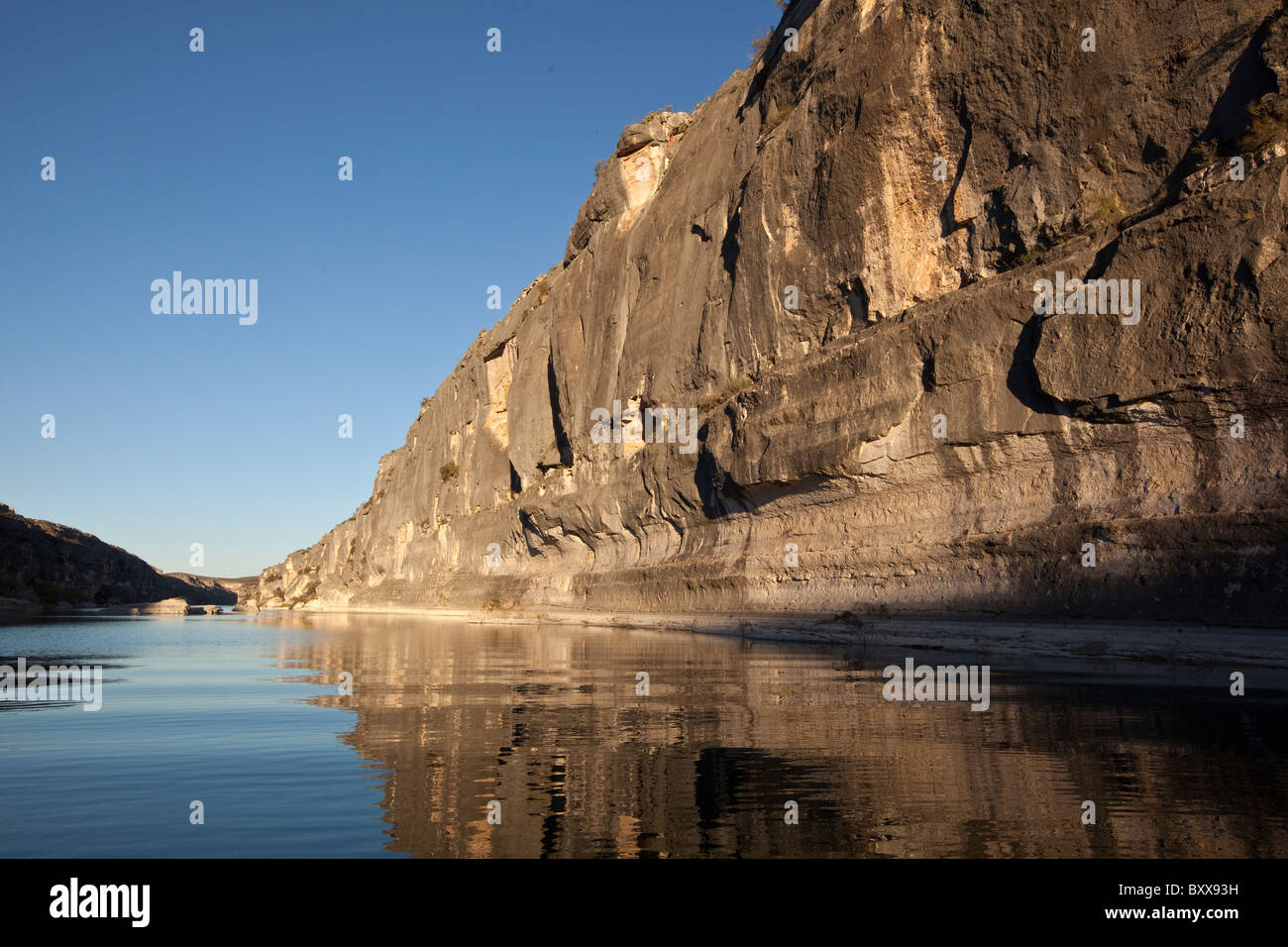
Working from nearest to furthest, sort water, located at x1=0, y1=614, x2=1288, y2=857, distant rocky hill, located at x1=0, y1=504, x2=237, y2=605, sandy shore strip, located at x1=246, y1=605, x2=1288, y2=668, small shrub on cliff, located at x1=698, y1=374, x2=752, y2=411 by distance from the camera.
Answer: water, located at x1=0, y1=614, x2=1288, y2=857 < sandy shore strip, located at x1=246, y1=605, x2=1288, y2=668 < small shrub on cliff, located at x1=698, y1=374, x2=752, y2=411 < distant rocky hill, located at x1=0, y1=504, x2=237, y2=605

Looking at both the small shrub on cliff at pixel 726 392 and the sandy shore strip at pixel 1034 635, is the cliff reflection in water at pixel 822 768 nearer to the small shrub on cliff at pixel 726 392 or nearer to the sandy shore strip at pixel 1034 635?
the sandy shore strip at pixel 1034 635

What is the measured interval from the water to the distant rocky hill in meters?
82.5

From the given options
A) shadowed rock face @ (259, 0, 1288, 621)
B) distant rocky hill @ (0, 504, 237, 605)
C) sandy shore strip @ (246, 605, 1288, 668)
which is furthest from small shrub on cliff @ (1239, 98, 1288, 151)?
distant rocky hill @ (0, 504, 237, 605)

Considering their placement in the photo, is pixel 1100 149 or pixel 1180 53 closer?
pixel 1180 53

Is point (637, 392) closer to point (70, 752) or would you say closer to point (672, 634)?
point (672, 634)

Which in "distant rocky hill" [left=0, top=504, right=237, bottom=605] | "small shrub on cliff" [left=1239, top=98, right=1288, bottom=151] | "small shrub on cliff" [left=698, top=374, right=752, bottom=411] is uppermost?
"small shrub on cliff" [left=1239, top=98, right=1288, bottom=151]

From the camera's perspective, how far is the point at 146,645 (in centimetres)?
2919

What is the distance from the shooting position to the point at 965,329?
2425 cm

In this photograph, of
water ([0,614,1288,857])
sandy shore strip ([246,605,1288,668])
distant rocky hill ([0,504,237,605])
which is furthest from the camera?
distant rocky hill ([0,504,237,605])

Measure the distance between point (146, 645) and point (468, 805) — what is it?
1076 inches

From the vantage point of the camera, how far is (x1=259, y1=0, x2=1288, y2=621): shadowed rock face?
1788cm

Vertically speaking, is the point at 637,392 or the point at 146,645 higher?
the point at 637,392

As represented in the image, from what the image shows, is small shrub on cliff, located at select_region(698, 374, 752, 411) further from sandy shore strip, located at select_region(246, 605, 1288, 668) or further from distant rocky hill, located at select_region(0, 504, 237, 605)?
distant rocky hill, located at select_region(0, 504, 237, 605)
